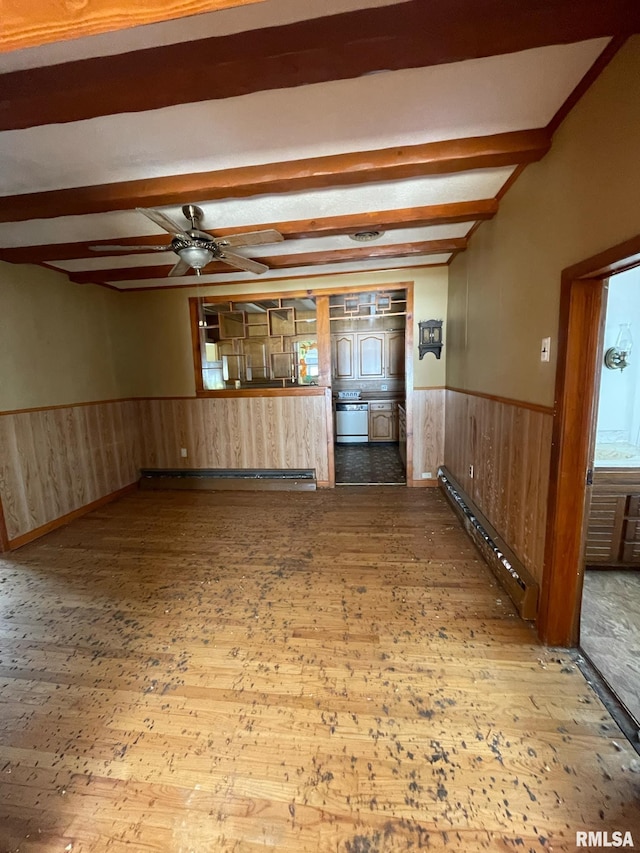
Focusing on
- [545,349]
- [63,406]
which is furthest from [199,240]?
[63,406]

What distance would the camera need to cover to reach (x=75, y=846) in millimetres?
1048

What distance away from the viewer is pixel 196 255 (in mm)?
2227

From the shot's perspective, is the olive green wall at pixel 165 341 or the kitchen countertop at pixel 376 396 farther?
the kitchen countertop at pixel 376 396

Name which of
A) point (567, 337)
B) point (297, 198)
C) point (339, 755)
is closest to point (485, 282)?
point (567, 337)

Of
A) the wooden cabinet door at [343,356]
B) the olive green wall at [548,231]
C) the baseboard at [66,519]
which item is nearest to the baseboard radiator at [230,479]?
the baseboard at [66,519]

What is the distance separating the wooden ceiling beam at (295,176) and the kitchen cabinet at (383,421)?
14.3ft

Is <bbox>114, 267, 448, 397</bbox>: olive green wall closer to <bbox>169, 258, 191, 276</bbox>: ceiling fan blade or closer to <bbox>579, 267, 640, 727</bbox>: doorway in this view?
<bbox>169, 258, 191, 276</bbox>: ceiling fan blade

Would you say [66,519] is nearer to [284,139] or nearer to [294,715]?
[294,715]

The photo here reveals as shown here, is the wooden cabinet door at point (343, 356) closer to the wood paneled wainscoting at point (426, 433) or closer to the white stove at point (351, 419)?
the white stove at point (351, 419)

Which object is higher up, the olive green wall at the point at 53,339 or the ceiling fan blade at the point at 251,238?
the ceiling fan blade at the point at 251,238

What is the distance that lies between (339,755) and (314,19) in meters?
2.41

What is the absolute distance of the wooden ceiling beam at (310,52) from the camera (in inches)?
39.0

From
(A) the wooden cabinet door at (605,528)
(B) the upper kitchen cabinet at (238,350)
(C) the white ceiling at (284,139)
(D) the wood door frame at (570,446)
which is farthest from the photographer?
(B) the upper kitchen cabinet at (238,350)

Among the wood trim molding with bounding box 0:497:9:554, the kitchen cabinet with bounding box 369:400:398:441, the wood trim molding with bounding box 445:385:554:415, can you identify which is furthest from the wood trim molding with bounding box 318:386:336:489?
the wood trim molding with bounding box 0:497:9:554
